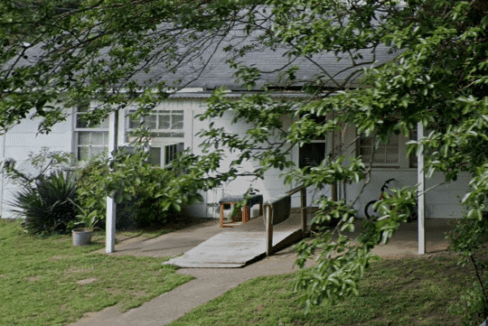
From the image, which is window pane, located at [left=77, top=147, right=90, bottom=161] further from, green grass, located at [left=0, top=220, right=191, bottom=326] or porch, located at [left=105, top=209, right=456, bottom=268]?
green grass, located at [left=0, top=220, right=191, bottom=326]

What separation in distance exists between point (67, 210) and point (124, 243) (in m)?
2.02

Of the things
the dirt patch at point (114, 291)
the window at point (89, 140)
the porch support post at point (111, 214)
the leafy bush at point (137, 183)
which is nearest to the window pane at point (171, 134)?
the window at point (89, 140)

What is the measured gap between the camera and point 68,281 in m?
Result: 10.6

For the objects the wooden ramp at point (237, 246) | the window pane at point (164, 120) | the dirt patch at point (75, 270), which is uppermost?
the window pane at point (164, 120)

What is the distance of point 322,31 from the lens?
6066mm

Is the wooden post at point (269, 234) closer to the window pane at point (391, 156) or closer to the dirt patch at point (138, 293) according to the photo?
the dirt patch at point (138, 293)

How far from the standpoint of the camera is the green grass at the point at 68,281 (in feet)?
29.6

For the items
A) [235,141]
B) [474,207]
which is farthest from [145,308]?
[474,207]

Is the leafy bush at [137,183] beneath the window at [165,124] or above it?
beneath

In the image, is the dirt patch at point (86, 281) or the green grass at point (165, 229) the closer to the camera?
the dirt patch at point (86, 281)

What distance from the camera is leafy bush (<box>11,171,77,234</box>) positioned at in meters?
14.8

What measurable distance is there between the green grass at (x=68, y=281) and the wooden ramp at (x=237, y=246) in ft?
1.78

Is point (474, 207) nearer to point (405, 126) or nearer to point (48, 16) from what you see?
point (405, 126)

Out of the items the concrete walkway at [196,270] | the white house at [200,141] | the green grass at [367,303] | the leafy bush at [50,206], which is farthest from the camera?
the white house at [200,141]
